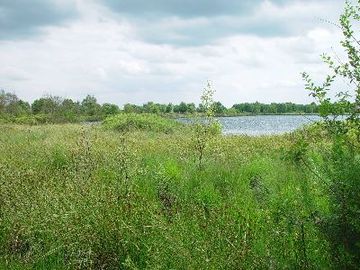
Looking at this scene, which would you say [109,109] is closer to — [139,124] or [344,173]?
[139,124]

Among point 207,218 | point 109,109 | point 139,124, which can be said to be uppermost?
point 109,109

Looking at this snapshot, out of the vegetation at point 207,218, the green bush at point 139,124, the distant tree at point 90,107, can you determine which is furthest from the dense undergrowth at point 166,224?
the distant tree at point 90,107

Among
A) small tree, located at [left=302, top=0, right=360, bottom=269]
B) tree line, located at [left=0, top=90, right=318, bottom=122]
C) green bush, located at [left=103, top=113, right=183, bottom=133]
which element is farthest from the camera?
tree line, located at [left=0, top=90, right=318, bottom=122]

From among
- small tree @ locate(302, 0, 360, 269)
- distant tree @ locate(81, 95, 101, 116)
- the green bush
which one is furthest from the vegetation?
distant tree @ locate(81, 95, 101, 116)

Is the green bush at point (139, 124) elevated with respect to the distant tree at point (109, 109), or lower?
lower

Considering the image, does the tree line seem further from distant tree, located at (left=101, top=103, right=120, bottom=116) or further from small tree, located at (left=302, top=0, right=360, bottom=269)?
small tree, located at (left=302, top=0, right=360, bottom=269)

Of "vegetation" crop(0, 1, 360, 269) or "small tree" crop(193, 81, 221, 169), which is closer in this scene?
"vegetation" crop(0, 1, 360, 269)

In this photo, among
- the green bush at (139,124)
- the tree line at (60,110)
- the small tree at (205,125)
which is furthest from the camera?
the tree line at (60,110)

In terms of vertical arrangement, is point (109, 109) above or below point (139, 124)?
above

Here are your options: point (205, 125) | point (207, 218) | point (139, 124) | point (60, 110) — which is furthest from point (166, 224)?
point (60, 110)

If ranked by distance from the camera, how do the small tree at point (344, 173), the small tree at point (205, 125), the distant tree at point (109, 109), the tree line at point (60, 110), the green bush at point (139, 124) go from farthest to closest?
the distant tree at point (109, 109) < the tree line at point (60, 110) < the green bush at point (139, 124) < the small tree at point (205, 125) < the small tree at point (344, 173)

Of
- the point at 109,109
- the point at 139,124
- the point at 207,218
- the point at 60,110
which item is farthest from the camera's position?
the point at 109,109

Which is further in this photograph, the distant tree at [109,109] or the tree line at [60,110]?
the distant tree at [109,109]

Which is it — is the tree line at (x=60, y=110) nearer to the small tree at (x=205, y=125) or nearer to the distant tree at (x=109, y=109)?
the distant tree at (x=109, y=109)
